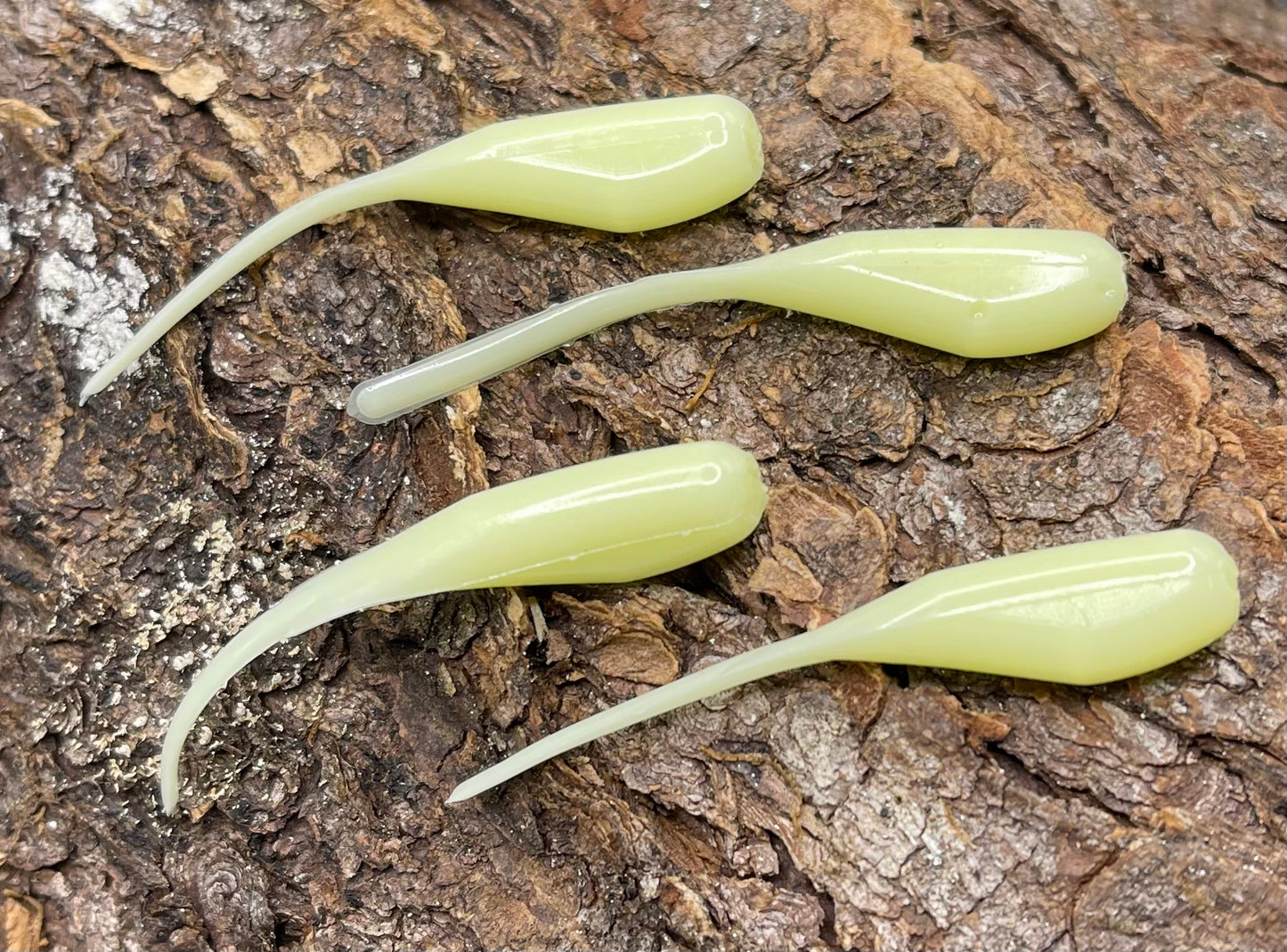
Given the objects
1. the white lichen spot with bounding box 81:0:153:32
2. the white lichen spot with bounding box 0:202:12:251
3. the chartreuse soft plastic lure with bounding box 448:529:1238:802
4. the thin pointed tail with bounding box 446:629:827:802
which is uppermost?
the white lichen spot with bounding box 81:0:153:32

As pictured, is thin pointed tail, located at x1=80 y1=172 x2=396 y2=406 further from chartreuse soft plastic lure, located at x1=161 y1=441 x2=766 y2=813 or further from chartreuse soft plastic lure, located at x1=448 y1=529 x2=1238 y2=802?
chartreuse soft plastic lure, located at x1=448 y1=529 x2=1238 y2=802

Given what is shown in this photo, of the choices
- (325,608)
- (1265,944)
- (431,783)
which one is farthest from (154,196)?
(1265,944)

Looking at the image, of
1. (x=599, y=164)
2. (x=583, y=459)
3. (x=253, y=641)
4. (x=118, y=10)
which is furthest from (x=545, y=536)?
(x=118, y=10)

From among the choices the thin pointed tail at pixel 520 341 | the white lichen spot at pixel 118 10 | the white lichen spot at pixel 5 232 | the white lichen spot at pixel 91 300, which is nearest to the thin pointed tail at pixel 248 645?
the thin pointed tail at pixel 520 341

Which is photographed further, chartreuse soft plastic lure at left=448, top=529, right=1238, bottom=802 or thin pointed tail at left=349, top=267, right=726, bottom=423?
thin pointed tail at left=349, top=267, right=726, bottom=423

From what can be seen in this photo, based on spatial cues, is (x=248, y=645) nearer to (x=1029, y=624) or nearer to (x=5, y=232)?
(x=5, y=232)

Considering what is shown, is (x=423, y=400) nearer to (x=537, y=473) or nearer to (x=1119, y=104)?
(x=537, y=473)

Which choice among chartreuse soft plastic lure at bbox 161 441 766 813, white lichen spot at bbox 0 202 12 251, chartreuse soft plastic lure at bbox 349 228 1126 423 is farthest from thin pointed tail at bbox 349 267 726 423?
white lichen spot at bbox 0 202 12 251
